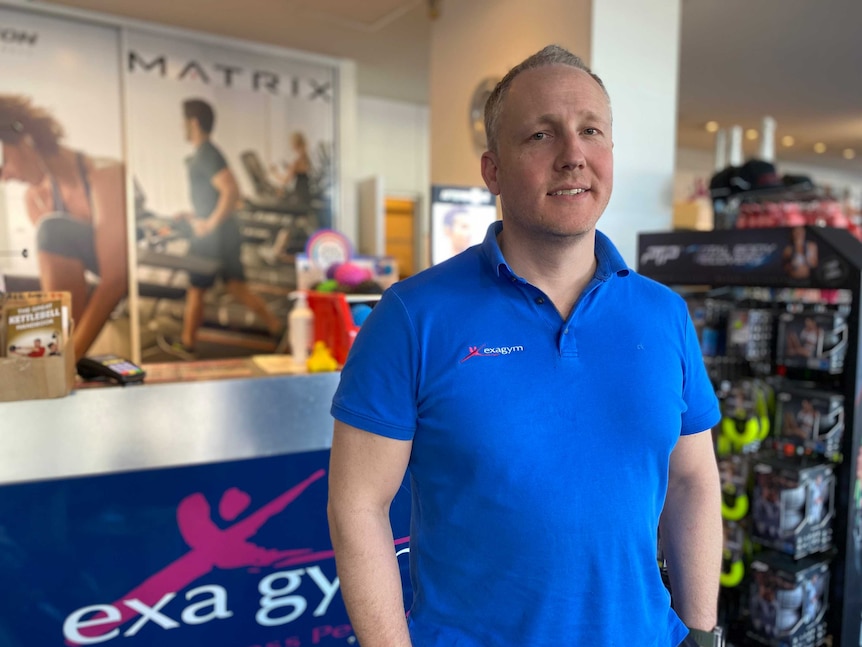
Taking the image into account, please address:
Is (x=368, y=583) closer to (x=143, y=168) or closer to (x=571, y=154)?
(x=571, y=154)

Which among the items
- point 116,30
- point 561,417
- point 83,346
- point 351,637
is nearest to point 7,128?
point 116,30

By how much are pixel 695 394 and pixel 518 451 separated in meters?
0.41

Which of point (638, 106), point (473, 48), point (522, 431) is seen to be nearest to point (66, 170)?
point (473, 48)

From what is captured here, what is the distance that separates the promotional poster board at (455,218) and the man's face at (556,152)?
5.91 feet

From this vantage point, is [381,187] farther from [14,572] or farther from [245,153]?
[14,572]

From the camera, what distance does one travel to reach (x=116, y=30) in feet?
15.0

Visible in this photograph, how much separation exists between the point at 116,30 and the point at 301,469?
409cm

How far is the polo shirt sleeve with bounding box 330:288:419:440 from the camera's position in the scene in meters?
0.98

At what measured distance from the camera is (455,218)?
9.59 ft

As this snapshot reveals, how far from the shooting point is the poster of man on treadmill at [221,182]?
4727mm

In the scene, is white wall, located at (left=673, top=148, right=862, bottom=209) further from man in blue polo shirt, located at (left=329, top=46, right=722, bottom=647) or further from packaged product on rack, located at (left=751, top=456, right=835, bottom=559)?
man in blue polo shirt, located at (left=329, top=46, right=722, bottom=647)

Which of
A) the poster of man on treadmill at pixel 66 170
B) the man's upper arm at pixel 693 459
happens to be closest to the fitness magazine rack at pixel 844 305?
the man's upper arm at pixel 693 459

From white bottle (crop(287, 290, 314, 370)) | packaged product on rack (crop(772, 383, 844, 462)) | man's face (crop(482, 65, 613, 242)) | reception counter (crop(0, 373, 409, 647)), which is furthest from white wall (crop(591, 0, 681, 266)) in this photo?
man's face (crop(482, 65, 613, 242))

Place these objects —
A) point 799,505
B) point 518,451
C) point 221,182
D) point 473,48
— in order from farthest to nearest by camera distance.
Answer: point 221,182
point 473,48
point 799,505
point 518,451
